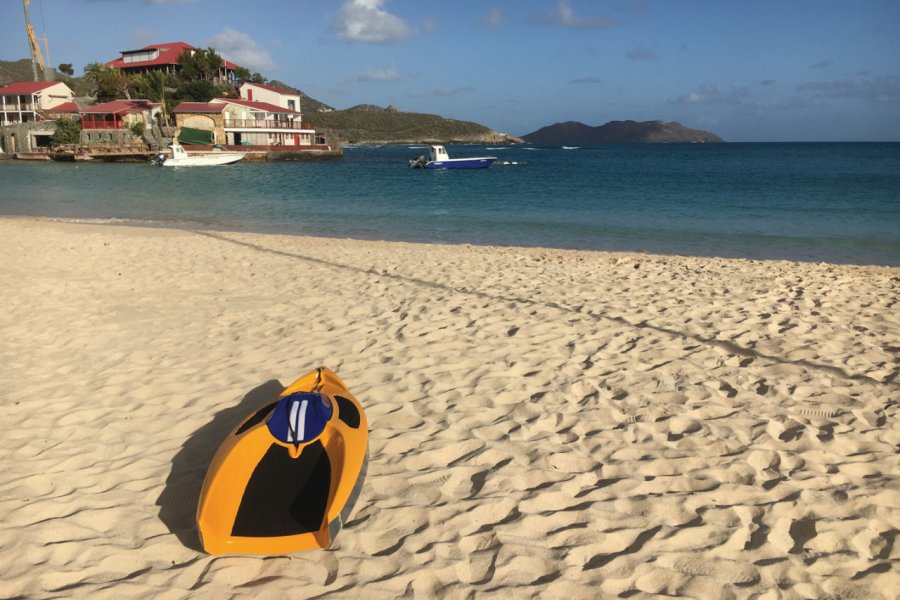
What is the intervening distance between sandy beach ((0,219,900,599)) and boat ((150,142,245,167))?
4737cm

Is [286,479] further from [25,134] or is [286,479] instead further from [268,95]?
[25,134]

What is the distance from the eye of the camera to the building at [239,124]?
63438 millimetres

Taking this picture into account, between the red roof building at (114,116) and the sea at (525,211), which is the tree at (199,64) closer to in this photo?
the red roof building at (114,116)

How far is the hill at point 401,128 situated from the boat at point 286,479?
159676 mm

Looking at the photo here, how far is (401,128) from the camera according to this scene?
172375 millimetres

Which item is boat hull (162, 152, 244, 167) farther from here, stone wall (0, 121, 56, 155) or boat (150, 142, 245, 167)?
stone wall (0, 121, 56, 155)

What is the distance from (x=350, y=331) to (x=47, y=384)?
280 cm

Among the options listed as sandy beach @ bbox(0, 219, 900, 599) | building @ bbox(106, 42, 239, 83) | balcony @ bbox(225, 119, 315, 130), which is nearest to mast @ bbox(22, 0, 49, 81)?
building @ bbox(106, 42, 239, 83)

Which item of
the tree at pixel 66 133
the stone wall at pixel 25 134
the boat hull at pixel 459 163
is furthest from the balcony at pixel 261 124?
the boat hull at pixel 459 163

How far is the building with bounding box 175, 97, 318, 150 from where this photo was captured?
208 ft

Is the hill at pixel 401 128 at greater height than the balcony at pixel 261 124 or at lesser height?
greater

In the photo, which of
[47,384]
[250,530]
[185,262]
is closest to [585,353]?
[250,530]

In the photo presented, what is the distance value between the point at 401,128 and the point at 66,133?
114421 mm

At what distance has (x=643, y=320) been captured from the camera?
6.88 meters
